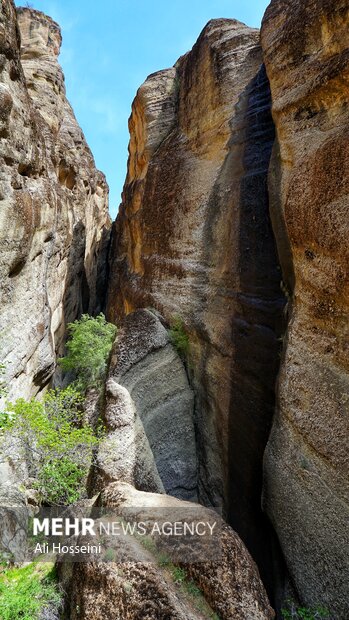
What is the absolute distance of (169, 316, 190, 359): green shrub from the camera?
39.2ft

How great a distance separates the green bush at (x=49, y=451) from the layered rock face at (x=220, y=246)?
12.0ft

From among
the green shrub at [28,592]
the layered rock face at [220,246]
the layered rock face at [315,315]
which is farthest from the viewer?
the layered rock face at [220,246]

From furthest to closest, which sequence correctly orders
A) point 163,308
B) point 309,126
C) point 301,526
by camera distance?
point 163,308, point 309,126, point 301,526

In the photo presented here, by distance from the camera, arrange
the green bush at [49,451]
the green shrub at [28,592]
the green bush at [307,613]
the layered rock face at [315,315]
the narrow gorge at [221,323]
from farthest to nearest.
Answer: the green bush at [49,451] → the layered rock face at [315,315] → the narrow gorge at [221,323] → the green bush at [307,613] → the green shrub at [28,592]

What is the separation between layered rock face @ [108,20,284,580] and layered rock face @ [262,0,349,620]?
59.4 inches

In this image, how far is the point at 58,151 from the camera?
61.4 feet

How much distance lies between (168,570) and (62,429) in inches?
177

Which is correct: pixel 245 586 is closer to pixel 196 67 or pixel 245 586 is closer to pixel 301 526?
pixel 301 526

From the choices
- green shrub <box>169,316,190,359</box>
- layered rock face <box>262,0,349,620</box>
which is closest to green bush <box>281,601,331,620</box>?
layered rock face <box>262,0,349,620</box>

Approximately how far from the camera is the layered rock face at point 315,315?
6.36 m

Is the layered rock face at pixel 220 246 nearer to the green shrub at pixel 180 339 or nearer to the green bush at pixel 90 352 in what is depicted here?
the green shrub at pixel 180 339

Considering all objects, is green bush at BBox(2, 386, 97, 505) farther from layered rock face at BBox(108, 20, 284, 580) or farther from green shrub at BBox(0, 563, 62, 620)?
layered rock face at BBox(108, 20, 284, 580)

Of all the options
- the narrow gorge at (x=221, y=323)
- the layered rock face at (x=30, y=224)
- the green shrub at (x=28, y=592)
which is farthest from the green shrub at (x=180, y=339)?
the green shrub at (x=28, y=592)

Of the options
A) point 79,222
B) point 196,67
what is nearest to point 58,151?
point 79,222
